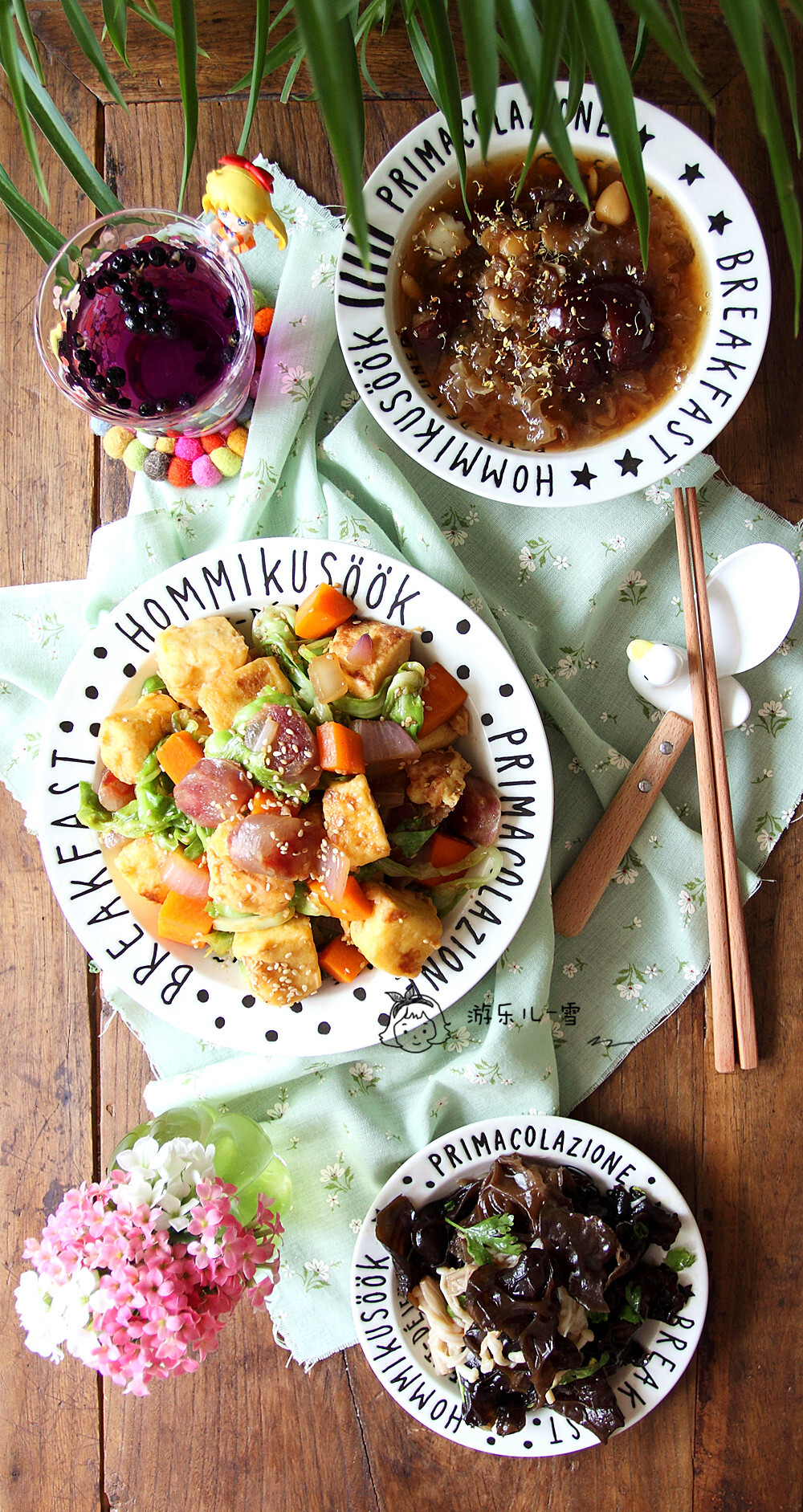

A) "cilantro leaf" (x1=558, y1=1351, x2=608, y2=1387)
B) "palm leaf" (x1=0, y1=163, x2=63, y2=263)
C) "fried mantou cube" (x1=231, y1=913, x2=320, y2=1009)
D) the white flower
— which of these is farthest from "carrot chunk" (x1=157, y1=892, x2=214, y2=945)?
"palm leaf" (x1=0, y1=163, x2=63, y2=263)

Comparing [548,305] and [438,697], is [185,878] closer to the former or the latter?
[438,697]

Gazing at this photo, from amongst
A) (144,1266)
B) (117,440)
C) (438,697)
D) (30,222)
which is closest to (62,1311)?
(144,1266)

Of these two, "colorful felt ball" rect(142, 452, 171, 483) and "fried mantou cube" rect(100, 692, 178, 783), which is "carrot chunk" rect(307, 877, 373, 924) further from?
"colorful felt ball" rect(142, 452, 171, 483)

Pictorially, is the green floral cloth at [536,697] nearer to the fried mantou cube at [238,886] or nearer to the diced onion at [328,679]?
the diced onion at [328,679]

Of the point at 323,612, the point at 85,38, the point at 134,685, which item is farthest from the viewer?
the point at 134,685

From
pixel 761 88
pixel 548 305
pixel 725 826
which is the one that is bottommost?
pixel 725 826

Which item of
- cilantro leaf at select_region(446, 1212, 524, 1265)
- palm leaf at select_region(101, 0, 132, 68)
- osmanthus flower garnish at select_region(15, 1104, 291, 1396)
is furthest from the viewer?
cilantro leaf at select_region(446, 1212, 524, 1265)
